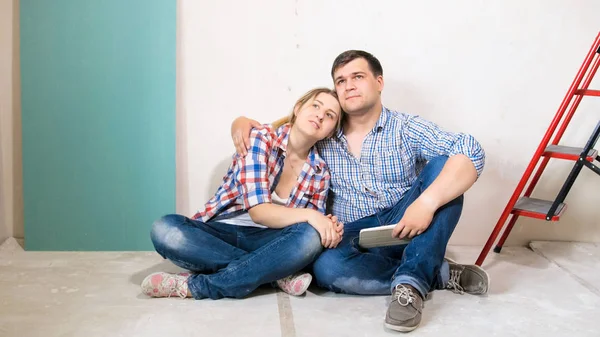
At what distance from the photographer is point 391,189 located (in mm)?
2301

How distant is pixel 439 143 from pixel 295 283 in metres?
0.71

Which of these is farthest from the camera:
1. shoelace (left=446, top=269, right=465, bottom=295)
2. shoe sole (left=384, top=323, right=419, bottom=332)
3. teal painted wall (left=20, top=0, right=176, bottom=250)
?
teal painted wall (left=20, top=0, right=176, bottom=250)

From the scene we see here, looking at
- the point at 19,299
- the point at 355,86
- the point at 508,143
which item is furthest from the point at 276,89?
the point at 19,299

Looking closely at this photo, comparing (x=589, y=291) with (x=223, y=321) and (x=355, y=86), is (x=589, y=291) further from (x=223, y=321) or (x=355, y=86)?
(x=223, y=321)

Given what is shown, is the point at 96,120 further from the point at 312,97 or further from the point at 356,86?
the point at 356,86

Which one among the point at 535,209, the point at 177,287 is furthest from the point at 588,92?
the point at 177,287

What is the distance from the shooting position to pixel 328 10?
8.91ft

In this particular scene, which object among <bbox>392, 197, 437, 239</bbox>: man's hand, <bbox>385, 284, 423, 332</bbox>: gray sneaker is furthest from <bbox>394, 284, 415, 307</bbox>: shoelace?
<bbox>392, 197, 437, 239</bbox>: man's hand

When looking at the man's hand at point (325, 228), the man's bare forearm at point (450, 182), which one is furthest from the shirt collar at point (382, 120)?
the man's hand at point (325, 228)

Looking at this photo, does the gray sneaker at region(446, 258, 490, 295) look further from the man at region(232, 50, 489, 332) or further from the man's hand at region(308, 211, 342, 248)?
the man's hand at region(308, 211, 342, 248)

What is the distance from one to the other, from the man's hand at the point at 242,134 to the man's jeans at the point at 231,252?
308 millimetres

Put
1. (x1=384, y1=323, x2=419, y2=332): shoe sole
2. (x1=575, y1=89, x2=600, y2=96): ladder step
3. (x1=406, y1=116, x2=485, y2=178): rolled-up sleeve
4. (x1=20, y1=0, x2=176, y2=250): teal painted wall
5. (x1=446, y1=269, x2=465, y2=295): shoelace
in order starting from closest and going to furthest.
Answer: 1. (x1=384, y1=323, x2=419, y2=332): shoe sole
2. (x1=406, y1=116, x2=485, y2=178): rolled-up sleeve
3. (x1=446, y1=269, x2=465, y2=295): shoelace
4. (x1=575, y1=89, x2=600, y2=96): ladder step
5. (x1=20, y1=0, x2=176, y2=250): teal painted wall

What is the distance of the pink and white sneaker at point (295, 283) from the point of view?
→ 2104 mm

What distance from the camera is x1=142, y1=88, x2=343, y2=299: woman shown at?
206cm
